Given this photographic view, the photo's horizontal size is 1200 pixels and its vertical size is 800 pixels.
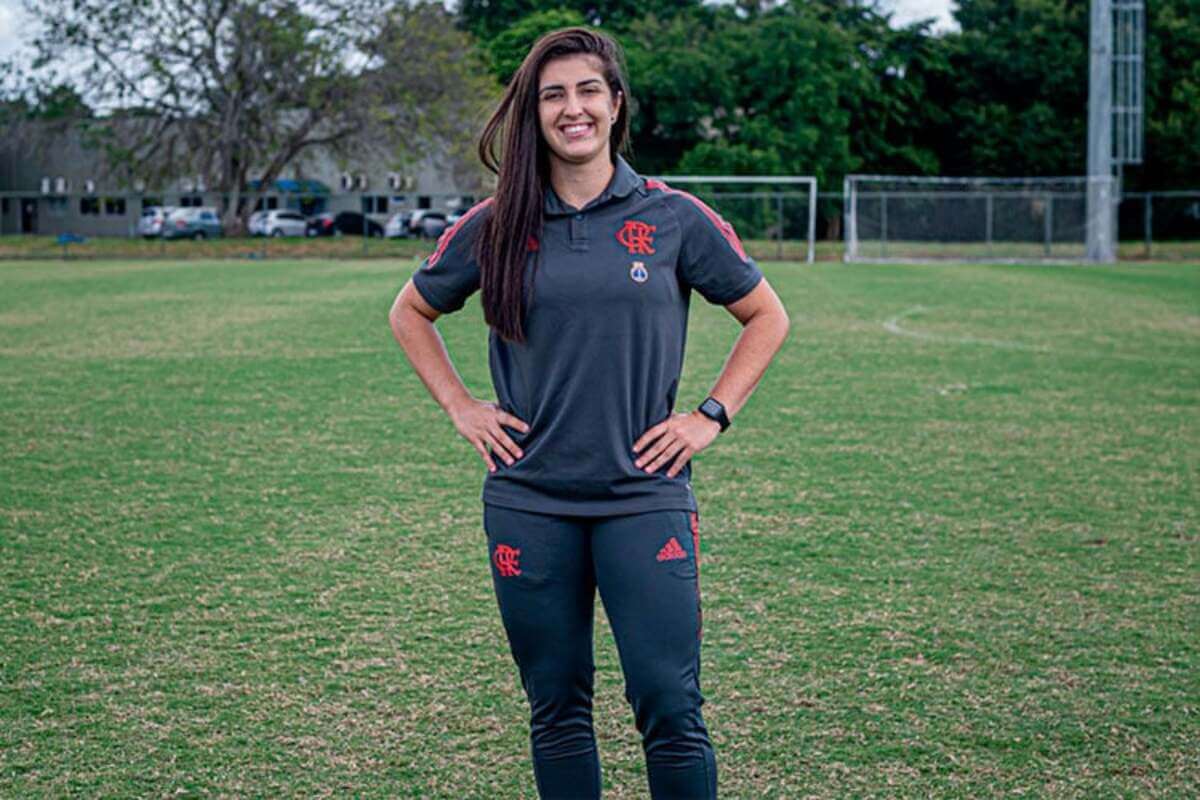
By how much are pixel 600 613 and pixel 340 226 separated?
161 ft

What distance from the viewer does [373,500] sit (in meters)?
7.61

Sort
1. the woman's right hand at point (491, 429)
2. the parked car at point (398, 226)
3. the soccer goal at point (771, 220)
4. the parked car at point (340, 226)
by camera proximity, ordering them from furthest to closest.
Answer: the parked car at point (340, 226) < the parked car at point (398, 226) < the soccer goal at point (771, 220) < the woman's right hand at point (491, 429)

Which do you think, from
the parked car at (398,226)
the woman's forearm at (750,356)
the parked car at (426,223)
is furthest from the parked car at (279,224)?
the woman's forearm at (750,356)

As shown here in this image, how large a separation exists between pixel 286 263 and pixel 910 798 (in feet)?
117

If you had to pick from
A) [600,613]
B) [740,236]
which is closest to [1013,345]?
[600,613]

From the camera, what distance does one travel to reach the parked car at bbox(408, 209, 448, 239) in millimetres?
45938

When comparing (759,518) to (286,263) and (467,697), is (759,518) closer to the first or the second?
(467,697)

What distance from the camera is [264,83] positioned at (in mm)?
46250

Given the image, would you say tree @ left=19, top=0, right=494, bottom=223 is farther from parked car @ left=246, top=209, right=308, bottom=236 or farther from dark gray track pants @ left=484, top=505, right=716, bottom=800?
dark gray track pants @ left=484, top=505, right=716, bottom=800


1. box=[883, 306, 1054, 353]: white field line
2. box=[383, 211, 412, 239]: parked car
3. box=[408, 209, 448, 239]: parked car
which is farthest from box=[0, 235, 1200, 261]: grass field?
box=[883, 306, 1054, 353]: white field line

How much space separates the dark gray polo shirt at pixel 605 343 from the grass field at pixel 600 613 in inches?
47.5

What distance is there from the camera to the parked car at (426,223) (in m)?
45.9

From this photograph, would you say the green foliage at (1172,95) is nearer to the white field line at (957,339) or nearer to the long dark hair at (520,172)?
the white field line at (957,339)

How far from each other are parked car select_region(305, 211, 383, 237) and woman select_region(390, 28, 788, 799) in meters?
48.8
